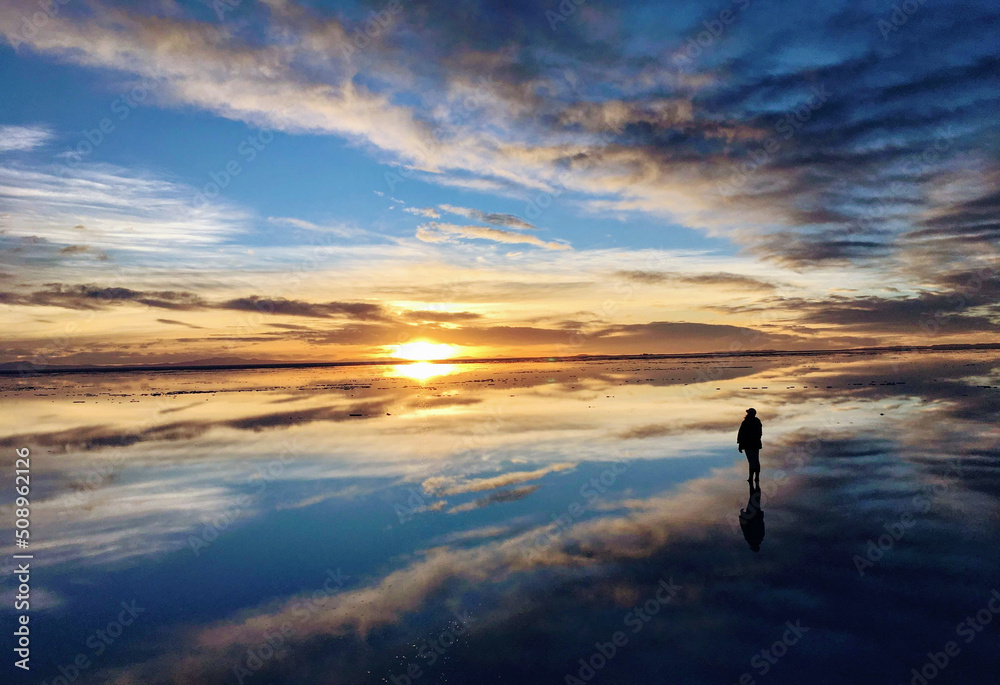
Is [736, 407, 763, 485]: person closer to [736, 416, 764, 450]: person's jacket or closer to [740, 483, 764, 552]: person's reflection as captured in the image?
[736, 416, 764, 450]: person's jacket

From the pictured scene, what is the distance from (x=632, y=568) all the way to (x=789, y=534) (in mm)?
4435

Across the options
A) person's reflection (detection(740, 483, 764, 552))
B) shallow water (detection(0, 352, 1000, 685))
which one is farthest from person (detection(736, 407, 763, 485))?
shallow water (detection(0, 352, 1000, 685))

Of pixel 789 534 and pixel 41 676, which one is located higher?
pixel 789 534

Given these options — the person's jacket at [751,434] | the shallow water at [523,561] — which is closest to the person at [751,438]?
the person's jacket at [751,434]

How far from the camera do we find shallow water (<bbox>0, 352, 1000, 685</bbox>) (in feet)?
26.7

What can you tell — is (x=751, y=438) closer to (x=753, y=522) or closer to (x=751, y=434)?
(x=751, y=434)

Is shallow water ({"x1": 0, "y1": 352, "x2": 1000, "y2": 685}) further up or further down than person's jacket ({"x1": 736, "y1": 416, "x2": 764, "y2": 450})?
further down

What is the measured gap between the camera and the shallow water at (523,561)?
8148mm

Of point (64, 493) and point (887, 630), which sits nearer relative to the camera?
point (887, 630)

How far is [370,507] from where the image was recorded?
1645 cm

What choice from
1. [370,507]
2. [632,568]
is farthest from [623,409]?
[632,568]

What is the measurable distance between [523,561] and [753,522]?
20.2ft

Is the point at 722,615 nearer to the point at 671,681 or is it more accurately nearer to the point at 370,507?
the point at 671,681

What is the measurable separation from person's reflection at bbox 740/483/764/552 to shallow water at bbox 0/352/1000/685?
0.19 m
